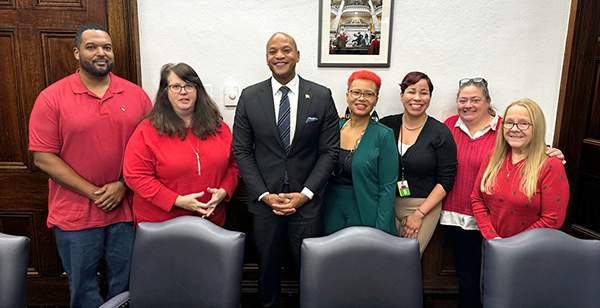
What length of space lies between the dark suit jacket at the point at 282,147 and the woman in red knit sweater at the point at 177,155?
0.15m

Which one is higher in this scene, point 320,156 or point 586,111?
point 586,111

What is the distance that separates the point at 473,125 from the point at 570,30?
95cm

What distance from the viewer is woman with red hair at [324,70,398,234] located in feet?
6.46

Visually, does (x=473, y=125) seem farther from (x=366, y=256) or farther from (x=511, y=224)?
(x=366, y=256)

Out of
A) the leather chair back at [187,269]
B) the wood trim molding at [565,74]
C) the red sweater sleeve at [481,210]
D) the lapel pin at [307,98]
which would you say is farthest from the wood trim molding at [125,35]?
the wood trim molding at [565,74]

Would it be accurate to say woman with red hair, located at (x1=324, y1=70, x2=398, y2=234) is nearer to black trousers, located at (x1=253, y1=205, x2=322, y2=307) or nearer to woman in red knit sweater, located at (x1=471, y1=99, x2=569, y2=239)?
black trousers, located at (x1=253, y1=205, x2=322, y2=307)

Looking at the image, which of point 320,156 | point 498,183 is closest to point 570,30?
point 498,183

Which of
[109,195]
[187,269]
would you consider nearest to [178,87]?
[109,195]

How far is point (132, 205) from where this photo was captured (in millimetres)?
2078

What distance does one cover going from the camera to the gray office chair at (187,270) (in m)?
1.49

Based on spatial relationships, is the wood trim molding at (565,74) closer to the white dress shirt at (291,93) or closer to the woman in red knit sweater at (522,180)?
the woman in red knit sweater at (522,180)

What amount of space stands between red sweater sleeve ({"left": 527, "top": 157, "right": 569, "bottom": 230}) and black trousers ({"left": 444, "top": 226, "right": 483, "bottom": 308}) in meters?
0.44

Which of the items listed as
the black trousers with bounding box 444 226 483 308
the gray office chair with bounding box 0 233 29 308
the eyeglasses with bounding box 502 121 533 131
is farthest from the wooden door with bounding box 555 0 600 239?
the gray office chair with bounding box 0 233 29 308

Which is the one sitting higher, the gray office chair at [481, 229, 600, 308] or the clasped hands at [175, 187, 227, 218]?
the clasped hands at [175, 187, 227, 218]
